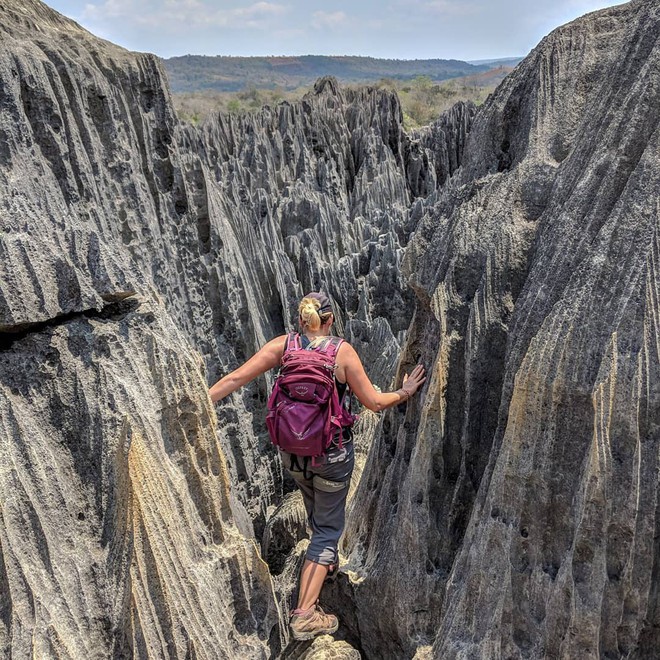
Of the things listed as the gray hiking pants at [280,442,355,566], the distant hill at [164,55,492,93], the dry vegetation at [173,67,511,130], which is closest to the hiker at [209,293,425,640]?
the gray hiking pants at [280,442,355,566]

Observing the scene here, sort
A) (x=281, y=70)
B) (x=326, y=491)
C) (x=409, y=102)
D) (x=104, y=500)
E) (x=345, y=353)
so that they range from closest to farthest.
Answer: (x=104, y=500) → (x=345, y=353) → (x=326, y=491) → (x=409, y=102) → (x=281, y=70)

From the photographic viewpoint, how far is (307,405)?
99.7 inches

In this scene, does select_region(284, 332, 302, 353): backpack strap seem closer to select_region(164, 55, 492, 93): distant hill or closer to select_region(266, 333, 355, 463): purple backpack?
select_region(266, 333, 355, 463): purple backpack

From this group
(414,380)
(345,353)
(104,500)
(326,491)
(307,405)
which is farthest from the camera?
(414,380)

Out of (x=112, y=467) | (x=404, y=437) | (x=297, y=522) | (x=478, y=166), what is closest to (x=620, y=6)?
(x=478, y=166)

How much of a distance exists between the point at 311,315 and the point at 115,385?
79 centimetres

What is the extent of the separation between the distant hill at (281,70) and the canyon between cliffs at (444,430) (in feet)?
325

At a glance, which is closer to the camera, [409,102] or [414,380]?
[414,380]

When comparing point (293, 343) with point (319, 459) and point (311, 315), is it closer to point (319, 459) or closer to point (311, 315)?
point (311, 315)

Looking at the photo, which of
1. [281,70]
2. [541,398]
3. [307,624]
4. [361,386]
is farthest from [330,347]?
[281,70]

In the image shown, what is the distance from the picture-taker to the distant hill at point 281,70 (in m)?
103

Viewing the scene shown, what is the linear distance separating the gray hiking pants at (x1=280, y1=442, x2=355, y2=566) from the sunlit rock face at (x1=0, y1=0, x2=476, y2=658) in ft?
0.83

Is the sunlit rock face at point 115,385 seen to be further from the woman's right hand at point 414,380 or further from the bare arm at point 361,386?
the woman's right hand at point 414,380

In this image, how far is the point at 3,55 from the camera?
359 cm
